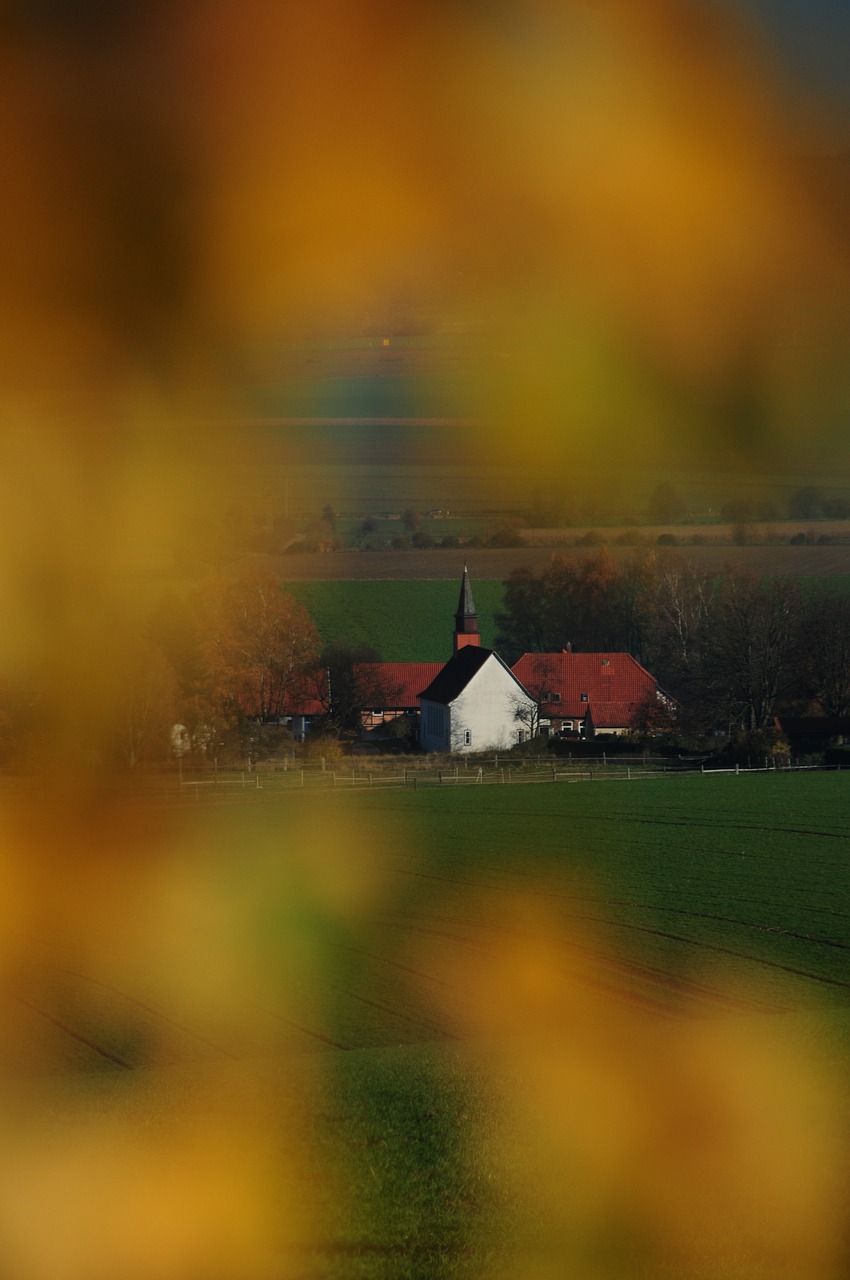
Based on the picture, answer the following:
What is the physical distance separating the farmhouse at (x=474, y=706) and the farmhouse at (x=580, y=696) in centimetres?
48

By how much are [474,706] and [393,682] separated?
9.31 feet

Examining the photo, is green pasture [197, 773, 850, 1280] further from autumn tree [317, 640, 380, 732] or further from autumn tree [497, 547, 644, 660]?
autumn tree [317, 640, 380, 732]

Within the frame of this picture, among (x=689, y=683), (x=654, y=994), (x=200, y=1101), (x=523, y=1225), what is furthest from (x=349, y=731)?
(x=523, y=1225)

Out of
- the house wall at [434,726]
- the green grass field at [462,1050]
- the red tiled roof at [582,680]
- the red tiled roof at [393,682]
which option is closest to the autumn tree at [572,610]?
the red tiled roof at [582,680]

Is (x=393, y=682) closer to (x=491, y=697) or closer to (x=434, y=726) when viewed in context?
(x=434, y=726)

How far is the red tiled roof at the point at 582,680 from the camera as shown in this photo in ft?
70.2

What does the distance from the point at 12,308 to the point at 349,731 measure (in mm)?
20321

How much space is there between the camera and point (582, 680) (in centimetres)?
2541

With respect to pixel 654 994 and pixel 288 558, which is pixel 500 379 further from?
pixel 654 994

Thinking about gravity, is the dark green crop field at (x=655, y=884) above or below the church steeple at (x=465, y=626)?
below

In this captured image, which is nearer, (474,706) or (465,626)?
(474,706)

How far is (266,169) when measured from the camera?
3.44 metres

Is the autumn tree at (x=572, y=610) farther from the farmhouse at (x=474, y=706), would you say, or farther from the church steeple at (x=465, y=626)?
the farmhouse at (x=474, y=706)

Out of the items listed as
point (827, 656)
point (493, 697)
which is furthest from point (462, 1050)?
point (827, 656)
